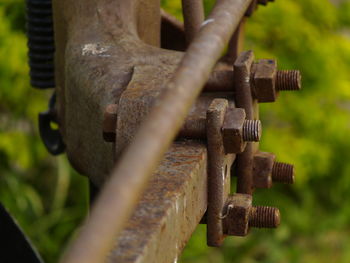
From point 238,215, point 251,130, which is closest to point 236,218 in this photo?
point 238,215

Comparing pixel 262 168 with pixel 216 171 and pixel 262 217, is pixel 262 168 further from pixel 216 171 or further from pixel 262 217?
pixel 216 171

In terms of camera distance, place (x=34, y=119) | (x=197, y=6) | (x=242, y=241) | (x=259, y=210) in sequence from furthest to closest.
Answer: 1. (x=242, y=241)
2. (x=34, y=119)
3. (x=197, y=6)
4. (x=259, y=210)

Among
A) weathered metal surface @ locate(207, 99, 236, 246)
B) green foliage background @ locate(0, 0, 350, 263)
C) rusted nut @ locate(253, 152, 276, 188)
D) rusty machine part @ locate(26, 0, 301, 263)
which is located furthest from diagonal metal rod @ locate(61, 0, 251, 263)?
green foliage background @ locate(0, 0, 350, 263)

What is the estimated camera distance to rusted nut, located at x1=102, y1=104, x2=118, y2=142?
1184 mm

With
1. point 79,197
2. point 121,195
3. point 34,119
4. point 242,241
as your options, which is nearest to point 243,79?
point 121,195

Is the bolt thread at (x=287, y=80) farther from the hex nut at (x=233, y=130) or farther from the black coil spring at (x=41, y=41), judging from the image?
the black coil spring at (x=41, y=41)

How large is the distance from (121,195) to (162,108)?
4.7 inches

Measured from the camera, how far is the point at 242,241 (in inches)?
168

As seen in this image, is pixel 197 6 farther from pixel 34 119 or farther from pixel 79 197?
pixel 79 197

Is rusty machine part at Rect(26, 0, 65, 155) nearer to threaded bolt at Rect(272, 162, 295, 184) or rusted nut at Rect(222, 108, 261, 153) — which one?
threaded bolt at Rect(272, 162, 295, 184)

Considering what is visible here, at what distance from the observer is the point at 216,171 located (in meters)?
1.17

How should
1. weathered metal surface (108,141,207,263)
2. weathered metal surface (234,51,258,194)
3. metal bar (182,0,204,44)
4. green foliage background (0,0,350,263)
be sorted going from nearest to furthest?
weathered metal surface (108,141,207,263) < weathered metal surface (234,51,258,194) < metal bar (182,0,204,44) < green foliage background (0,0,350,263)

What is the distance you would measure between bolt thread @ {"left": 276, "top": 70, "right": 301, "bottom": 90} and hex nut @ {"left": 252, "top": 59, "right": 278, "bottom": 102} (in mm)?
34

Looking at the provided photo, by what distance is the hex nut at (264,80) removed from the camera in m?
1.25
